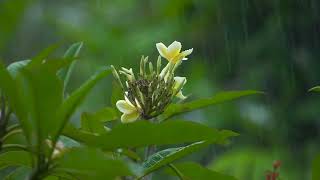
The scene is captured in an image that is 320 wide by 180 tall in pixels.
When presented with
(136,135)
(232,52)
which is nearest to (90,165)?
(136,135)

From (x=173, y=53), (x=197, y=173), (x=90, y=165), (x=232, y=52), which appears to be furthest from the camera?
(x=232, y=52)

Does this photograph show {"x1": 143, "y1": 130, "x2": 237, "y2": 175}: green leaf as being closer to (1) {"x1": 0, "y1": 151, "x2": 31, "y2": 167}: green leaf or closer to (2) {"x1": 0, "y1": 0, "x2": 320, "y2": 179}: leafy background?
(1) {"x1": 0, "y1": 151, "x2": 31, "y2": 167}: green leaf

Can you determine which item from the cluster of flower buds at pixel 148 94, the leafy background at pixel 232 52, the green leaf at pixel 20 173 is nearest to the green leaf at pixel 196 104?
the cluster of flower buds at pixel 148 94

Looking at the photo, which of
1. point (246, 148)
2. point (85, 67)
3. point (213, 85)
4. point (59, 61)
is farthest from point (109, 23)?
point (59, 61)

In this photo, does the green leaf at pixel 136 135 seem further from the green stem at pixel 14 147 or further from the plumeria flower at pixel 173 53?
the plumeria flower at pixel 173 53

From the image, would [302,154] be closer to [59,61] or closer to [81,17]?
[81,17]

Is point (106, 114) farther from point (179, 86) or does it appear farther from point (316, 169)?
point (316, 169)
